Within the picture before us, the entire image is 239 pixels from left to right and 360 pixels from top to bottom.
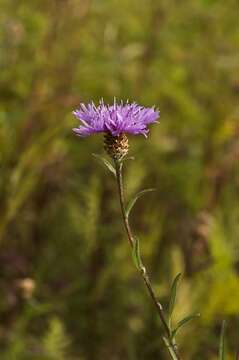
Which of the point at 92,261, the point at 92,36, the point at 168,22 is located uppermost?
the point at 92,36

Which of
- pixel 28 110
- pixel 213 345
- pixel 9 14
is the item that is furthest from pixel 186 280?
pixel 9 14

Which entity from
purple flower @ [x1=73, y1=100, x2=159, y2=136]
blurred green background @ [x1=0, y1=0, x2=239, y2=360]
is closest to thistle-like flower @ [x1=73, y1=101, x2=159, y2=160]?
purple flower @ [x1=73, y1=100, x2=159, y2=136]

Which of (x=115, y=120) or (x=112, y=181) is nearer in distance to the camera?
(x=115, y=120)

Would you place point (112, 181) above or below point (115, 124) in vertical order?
above

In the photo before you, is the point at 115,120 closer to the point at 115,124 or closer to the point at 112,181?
the point at 115,124

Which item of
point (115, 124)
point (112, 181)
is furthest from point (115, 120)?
point (112, 181)

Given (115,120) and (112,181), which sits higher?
Result: (112,181)

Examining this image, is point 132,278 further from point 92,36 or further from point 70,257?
point 92,36
